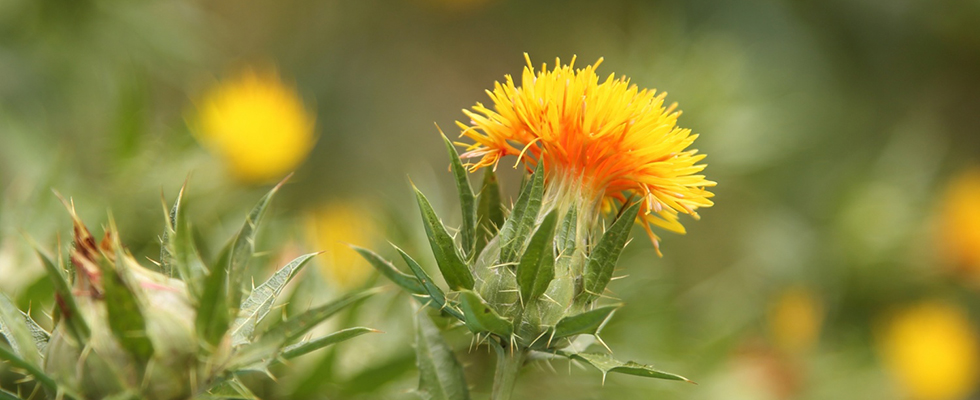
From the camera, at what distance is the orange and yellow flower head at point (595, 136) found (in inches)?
35.9

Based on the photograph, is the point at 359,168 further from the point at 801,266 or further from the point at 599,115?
the point at 599,115

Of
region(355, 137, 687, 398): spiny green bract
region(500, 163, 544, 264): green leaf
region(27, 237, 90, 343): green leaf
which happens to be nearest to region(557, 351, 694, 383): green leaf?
region(355, 137, 687, 398): spiny green bract

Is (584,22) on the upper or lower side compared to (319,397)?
upper

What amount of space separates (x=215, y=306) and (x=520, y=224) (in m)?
0.34

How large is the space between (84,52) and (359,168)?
1574 mm

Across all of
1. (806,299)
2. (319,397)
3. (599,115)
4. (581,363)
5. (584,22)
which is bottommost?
(319,397)

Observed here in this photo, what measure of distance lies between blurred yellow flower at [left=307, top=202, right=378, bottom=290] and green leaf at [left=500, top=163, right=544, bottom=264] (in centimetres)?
58

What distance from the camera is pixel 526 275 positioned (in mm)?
867

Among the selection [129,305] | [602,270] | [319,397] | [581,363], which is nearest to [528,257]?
[602,270]

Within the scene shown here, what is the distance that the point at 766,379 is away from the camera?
222 centimetres

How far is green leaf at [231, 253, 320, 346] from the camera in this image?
85cm

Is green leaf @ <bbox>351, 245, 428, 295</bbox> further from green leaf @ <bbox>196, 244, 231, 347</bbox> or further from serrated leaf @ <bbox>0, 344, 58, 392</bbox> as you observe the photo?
serrated leaf @ <bbox>0, 344, 58, 392</bbox>

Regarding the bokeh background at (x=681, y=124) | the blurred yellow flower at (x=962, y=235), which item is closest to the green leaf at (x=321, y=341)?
the bokeh background at (x=681, y=124)

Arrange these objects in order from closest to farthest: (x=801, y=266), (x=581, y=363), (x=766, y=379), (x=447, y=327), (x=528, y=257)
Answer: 1. (x=528, y=257)
2. (x=581, y=363)
3. (x=447, y=327)
4. (x=766, y=379)
5. (x=801, y=266)
